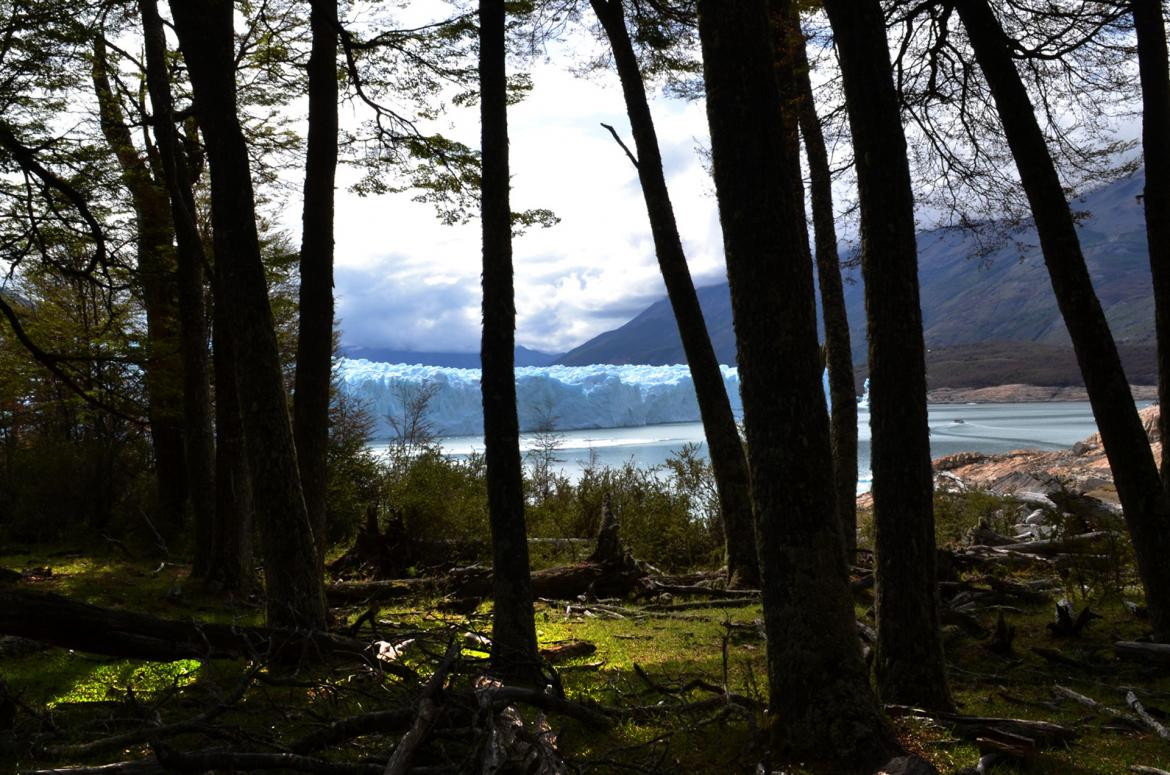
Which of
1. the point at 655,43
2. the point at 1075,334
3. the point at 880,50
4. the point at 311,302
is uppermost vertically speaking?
the point at 655,43

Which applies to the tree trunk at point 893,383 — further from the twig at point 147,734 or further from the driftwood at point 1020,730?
the twig at point 147,734

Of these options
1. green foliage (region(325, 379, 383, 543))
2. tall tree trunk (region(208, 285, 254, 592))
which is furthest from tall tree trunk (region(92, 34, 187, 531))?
green foliage (region(325, 379, 383, 543))

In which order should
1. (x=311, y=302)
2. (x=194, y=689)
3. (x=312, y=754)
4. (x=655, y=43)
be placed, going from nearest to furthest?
(x=312, y=754)
(x=194, y=689)
(x=311, y=302)
(x=655, y=43)

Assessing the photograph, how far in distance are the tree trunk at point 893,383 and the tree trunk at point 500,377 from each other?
2261mm

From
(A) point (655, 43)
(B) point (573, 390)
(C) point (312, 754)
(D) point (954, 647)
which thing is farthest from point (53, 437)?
(B) point (573, 390)

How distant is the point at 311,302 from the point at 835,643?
5538 mm

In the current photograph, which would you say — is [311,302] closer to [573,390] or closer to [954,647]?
[954,647]

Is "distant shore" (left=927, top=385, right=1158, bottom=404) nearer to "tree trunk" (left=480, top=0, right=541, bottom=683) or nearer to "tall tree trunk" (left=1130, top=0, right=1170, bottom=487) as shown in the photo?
"tall tree trunk" (left=1130, top=0, right=1170, bottom=487)

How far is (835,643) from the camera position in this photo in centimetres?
365

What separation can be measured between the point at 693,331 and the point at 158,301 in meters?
10.4

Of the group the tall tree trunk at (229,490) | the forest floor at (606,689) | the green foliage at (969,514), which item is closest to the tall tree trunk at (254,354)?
the forest floor at (606,689)

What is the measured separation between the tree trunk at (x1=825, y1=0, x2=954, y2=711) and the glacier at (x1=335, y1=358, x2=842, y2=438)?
3244 cm

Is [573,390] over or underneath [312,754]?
over

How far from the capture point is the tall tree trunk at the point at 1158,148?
670 cm
